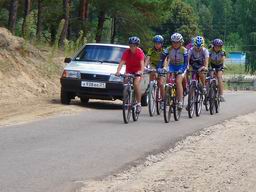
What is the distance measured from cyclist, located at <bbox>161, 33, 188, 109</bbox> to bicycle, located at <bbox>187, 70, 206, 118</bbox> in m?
1.18

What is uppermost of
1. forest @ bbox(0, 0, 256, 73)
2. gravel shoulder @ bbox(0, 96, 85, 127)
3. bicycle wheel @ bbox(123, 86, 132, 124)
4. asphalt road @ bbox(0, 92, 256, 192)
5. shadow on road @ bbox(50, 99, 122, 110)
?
forest @ bbox(0, 0, 256, 73)

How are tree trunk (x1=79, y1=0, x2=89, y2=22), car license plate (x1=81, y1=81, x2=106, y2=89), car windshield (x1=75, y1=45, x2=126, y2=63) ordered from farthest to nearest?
tree trunk (x1=79, y1=0, x2=89, y2=22) → car windshield (x1=75, y1=45, x2=126, y2=63) → car license plate (x1=81, y1=81, x2=106, y2=89)

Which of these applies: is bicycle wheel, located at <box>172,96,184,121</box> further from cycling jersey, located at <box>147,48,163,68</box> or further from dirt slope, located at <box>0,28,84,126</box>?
dirt slope, located at <box>0,28,84,126</box>

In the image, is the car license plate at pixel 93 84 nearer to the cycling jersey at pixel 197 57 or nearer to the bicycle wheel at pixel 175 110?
the cycling jersey at pixel 197 57

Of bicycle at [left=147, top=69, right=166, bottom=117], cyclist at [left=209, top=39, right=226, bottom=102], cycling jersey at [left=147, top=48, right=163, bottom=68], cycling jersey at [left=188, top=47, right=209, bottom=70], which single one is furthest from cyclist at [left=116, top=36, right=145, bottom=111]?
cyclist at [left=209, top=39, right=226, bottom=102]

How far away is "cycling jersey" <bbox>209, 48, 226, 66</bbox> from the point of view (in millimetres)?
18812

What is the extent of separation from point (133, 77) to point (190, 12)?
7299cm

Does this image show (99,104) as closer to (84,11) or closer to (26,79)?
(26,79)

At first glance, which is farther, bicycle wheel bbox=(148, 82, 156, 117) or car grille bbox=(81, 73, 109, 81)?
car grille bbox=(81, 73, 109, 81)

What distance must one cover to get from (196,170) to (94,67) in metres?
9.35

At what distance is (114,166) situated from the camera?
31.2 feet

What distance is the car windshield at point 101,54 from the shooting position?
62.7 ft

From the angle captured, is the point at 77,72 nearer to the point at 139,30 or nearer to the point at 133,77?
the point at 133,77

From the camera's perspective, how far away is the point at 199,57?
688 inches
